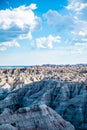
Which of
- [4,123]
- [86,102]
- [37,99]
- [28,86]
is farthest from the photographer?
[28,86]

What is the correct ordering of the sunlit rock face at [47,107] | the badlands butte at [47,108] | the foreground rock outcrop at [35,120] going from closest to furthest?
the foreground rock outcrop at [35,120] → the badlands butte at [47,108] → the sunlit rock face at [47,107]

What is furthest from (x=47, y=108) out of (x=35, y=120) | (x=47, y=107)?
(x=35, y=120)

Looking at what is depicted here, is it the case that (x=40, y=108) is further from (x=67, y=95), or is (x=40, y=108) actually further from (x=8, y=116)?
(x=67, y=95)

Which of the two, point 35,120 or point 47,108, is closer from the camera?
point 35,120

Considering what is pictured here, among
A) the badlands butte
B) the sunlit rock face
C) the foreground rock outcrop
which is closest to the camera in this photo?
the foreground rock outcrop

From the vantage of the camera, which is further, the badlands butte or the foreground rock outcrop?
the badlands butte

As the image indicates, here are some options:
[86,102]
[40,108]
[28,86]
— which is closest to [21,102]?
[28,86]

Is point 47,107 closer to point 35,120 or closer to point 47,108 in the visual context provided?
point 47,108

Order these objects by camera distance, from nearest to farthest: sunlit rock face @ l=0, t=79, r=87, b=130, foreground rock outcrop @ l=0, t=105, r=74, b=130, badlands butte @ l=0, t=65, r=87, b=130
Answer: foreground rock outcrop @ l=0, t=105, r=74, b=130
badlands butte @ l=0, t=65, r=87, b=130
sunlit rock face @ l=0, t=79, r=87, b=130
